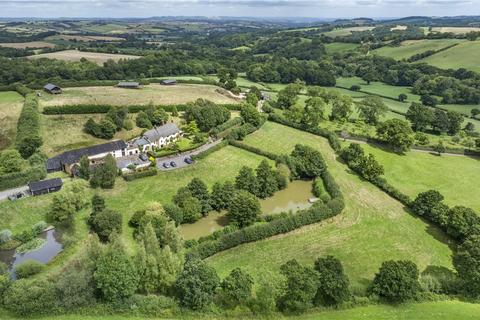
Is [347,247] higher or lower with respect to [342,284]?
lower

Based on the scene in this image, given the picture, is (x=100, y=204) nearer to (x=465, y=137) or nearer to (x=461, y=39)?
(x=465, y=137)

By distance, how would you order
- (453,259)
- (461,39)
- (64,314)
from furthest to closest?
(461,39)
(453,259)
(64,314)

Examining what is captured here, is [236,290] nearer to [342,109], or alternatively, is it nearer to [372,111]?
[342,109]

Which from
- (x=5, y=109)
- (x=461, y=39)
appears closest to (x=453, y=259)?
(x=5, y=109)

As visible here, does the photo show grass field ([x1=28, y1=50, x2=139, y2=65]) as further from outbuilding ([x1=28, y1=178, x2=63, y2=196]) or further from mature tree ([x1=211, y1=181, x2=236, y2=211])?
mature tree ([x1=211, y1=181, x2=236, y2=211])

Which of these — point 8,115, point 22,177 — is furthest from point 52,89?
point 22,177

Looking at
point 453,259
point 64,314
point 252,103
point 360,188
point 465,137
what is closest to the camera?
point 64,314

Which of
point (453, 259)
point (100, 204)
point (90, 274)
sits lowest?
point (453, 259)
